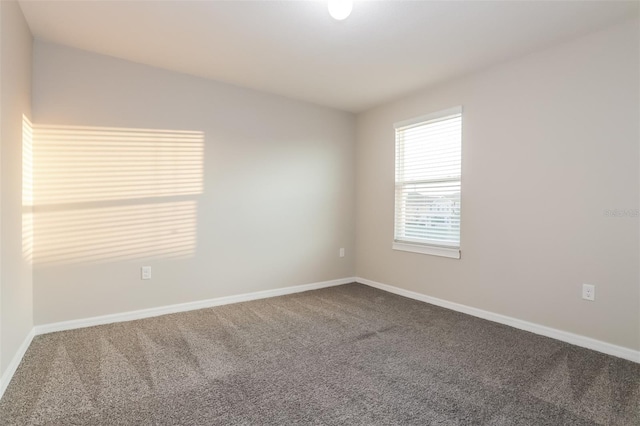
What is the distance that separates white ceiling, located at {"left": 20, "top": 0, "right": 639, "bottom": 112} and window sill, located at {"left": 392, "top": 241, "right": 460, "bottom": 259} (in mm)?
1749

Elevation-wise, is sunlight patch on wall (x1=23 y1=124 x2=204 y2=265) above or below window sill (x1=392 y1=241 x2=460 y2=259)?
above

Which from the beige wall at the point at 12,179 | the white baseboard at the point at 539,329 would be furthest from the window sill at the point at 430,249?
the beige wall at the point at 12,179

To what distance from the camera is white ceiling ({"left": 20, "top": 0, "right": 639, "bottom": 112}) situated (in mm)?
2305

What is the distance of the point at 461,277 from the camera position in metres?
3.46

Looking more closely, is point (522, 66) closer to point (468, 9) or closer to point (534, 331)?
point (468, 9)

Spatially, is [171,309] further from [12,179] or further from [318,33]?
[318,33]

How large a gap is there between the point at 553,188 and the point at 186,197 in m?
3.34

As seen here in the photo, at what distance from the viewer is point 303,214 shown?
432cm

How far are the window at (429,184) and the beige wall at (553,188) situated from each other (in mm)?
125

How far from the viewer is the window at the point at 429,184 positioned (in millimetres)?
3545

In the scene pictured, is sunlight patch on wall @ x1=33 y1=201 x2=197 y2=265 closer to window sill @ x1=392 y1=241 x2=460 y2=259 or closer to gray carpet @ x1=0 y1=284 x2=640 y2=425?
gray carpet @ x1=0 y1=284 x2=640 y2=425

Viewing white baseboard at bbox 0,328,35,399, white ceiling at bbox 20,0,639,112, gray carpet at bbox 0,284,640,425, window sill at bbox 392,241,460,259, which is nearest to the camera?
gray carpet at bbox 0,284,640,425

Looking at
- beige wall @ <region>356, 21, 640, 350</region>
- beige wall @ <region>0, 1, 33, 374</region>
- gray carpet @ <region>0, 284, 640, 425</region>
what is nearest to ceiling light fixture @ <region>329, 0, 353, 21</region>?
beige wall @ <region>356, 21, 640, 350</region>

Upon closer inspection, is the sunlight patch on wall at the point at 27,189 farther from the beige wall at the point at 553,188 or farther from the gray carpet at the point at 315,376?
the beige wall at the point at 553,188
